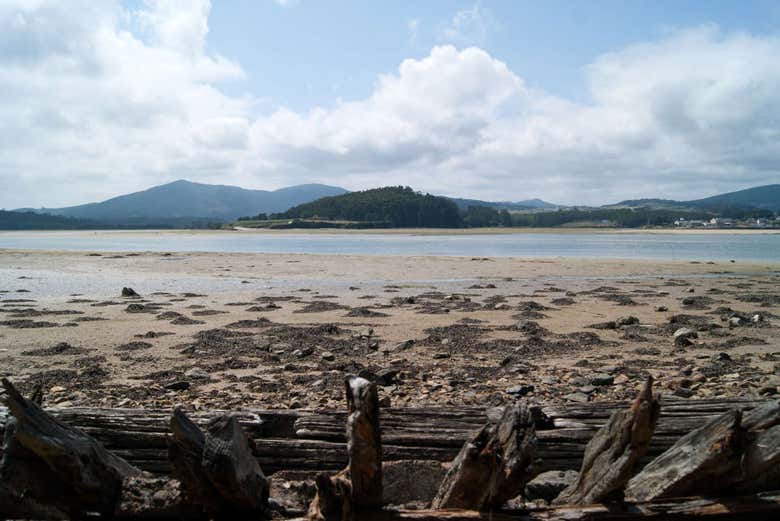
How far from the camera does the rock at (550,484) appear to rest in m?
3.46

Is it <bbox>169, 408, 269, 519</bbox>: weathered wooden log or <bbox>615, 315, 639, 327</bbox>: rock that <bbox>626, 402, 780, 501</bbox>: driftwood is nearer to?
<bbox>169, 408, 269, 519</bbox>: weathered wooden log

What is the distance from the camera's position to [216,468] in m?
2.60

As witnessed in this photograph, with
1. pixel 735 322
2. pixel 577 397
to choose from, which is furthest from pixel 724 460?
pixel 735 322

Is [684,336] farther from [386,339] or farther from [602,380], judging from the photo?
[386,339]

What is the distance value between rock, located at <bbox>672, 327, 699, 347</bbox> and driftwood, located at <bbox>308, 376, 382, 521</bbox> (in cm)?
1005

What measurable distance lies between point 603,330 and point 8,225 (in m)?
189

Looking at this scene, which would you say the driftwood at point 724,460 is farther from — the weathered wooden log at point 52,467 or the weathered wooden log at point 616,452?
the weathered wooden log at point 52,467

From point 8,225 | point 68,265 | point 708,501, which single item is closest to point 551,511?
point 708,501

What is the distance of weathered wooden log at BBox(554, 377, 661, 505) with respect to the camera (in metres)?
2.41

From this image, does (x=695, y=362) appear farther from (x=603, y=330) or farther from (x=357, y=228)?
(x=357, y=228)

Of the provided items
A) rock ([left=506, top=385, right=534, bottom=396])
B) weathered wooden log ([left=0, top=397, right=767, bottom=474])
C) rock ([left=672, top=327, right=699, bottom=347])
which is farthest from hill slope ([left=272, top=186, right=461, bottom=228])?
weathered wooden log ([left=0, top=397, right=767, bottom=474])

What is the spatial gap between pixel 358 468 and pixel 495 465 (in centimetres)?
65

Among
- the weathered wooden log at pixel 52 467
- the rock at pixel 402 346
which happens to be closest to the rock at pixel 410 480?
the weathered wooden log at pixel 52 467

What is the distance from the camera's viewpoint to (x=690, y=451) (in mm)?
2727
